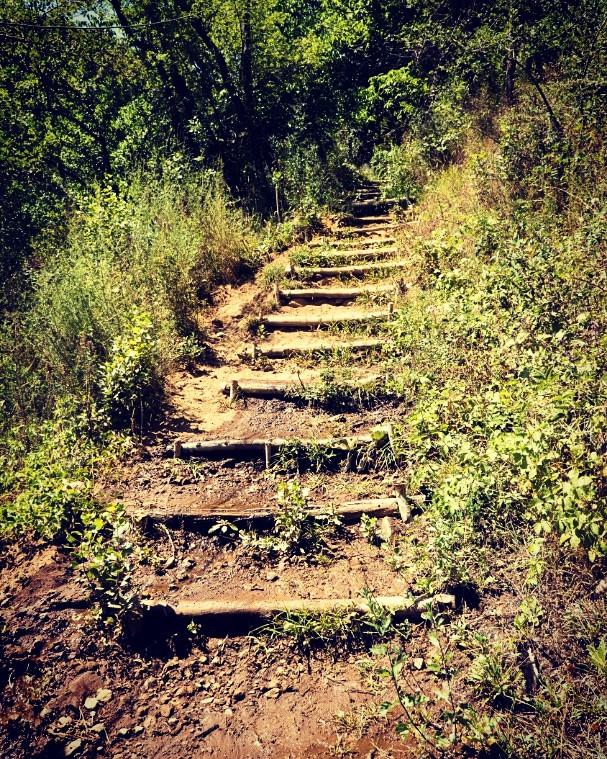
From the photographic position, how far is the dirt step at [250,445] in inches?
162

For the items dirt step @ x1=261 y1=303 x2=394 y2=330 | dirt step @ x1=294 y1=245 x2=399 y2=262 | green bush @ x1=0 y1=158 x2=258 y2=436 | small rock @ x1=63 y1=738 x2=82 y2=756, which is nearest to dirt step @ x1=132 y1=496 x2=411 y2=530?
green bush @ x1=0 y1=158 x2=258 y2=436

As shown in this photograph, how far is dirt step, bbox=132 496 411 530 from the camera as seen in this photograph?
3553mm

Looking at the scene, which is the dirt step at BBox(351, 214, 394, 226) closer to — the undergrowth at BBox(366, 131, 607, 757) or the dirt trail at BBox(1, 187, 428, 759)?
the undergrowth at BBox(366, 131, 607, 757)

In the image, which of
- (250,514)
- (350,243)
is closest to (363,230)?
(350,243)

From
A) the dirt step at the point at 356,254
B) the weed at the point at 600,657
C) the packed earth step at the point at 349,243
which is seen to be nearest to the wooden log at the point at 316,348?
the dirt step at the point at 356,254

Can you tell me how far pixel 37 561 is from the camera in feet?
10.7

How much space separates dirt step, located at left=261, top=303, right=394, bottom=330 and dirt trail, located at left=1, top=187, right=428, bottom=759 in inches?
41.7

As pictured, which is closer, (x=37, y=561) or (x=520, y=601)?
(x=520, y=601)

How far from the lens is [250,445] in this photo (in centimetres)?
423

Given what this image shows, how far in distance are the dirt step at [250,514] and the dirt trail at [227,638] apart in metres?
0.06

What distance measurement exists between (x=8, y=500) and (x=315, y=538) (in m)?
2.42

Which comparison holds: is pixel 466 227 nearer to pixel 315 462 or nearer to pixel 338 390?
pixel 338 390

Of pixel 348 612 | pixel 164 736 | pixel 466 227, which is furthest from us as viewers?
pixel 466 227

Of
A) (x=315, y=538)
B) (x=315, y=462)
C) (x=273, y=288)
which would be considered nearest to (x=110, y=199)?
(x=273, y=288)
